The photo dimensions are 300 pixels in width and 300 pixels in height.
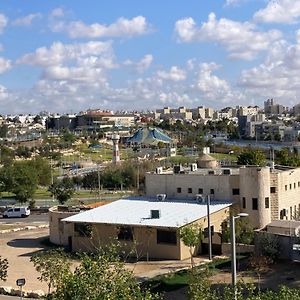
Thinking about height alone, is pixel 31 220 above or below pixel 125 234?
below

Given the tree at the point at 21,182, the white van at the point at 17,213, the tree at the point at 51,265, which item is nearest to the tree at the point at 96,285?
the tree at the point at 51,265

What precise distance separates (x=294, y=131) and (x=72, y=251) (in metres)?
139

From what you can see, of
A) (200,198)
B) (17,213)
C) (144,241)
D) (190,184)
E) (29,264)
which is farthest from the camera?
(17,213)

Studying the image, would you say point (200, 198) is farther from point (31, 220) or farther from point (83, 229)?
point (31, 220)

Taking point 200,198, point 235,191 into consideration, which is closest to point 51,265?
point 200,198

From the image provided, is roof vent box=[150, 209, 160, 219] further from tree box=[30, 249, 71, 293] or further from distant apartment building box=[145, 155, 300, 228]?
tree box=[30, 249, 71, 293]

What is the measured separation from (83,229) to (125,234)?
3143mm

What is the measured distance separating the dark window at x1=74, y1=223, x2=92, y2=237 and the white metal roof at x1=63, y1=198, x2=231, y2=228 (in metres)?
0.34

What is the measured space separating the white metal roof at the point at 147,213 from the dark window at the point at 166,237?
0.56m

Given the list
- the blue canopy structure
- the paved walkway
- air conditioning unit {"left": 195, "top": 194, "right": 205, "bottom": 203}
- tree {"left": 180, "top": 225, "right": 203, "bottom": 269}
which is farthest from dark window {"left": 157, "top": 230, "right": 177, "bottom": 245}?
the blue canopy structure

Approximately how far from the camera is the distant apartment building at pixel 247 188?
37.6 meters

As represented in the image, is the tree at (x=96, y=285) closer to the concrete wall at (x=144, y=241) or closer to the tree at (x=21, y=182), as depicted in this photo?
the concrete wall at (x=144, y=241)

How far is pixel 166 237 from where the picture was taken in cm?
3384

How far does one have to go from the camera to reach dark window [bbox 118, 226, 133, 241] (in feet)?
114
